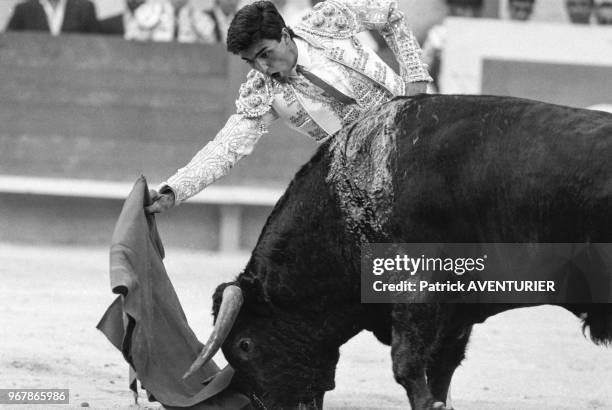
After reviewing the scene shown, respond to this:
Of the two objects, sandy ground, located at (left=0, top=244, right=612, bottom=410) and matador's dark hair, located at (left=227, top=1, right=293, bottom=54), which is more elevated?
matador's dark hair, located at (left=227, top=1, right=293, bottom=54)

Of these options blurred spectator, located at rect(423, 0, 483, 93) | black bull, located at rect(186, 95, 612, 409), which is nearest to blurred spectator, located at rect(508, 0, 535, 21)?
blurred spectator, located at rect(423, 0, 483, 93)

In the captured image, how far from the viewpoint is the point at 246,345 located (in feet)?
13.1

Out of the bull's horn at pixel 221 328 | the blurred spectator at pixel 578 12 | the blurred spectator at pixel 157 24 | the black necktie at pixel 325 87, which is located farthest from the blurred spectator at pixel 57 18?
the bull's horn at pixel 221 328

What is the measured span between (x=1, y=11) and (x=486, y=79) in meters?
3.38

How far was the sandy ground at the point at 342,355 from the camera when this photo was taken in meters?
4.78

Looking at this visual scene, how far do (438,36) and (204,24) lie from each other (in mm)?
1563

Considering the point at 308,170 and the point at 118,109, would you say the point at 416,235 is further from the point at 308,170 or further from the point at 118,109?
the point at 118,109

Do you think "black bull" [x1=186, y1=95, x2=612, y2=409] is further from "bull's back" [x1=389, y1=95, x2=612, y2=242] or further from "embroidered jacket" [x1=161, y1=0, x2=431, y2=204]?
"embroidered jacket" [x1=161, y1=0, x2=431, y2=204]

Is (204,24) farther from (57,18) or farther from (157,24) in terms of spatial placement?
(57,18)

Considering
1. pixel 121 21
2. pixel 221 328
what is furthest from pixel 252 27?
pixel 121 21

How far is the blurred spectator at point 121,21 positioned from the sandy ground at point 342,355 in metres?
1.98

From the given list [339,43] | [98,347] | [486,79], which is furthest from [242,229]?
[339,43]

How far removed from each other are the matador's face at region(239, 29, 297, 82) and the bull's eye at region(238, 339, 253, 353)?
80 centimetres

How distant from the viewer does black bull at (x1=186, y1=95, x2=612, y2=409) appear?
3461mm
